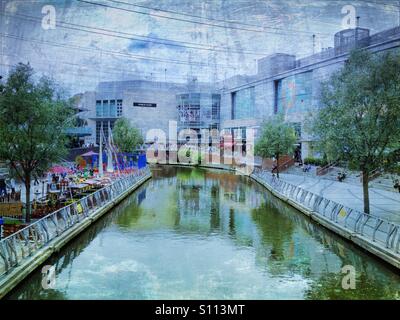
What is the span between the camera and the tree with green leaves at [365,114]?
15258mm

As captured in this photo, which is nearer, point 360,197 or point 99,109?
point 360,197

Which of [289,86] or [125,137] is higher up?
Result: [289,86]

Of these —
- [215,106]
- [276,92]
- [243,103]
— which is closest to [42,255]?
[276,92]

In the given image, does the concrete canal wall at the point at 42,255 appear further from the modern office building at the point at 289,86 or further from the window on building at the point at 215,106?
the window on building at the point at 215,106

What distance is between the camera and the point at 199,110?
274ft

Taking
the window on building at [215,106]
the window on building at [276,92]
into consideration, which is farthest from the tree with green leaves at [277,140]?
the window on building at [215,106]

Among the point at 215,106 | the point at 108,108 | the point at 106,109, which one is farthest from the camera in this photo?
the point at 106,109

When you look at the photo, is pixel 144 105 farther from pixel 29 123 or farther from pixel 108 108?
pixel 29 123

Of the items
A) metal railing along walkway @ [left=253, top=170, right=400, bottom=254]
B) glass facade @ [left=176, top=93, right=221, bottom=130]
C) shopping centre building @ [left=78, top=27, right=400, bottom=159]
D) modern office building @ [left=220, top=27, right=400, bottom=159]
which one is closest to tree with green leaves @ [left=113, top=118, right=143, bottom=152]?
shopping centre building @ [left=78, top=27, right=400, bottom=159]

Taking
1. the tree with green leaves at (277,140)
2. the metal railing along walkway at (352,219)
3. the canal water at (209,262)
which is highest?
the tree with green leaves at (277,140)

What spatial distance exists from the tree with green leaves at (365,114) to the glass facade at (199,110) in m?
66.0

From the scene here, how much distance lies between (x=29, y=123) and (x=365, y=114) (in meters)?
12.2

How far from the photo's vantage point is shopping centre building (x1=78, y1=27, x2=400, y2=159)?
4562 centimetres

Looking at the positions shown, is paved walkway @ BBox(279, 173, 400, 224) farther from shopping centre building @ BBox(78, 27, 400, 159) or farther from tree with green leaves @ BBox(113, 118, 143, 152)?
tree with green leaves @ BBox(113, 118, 143, 152)
